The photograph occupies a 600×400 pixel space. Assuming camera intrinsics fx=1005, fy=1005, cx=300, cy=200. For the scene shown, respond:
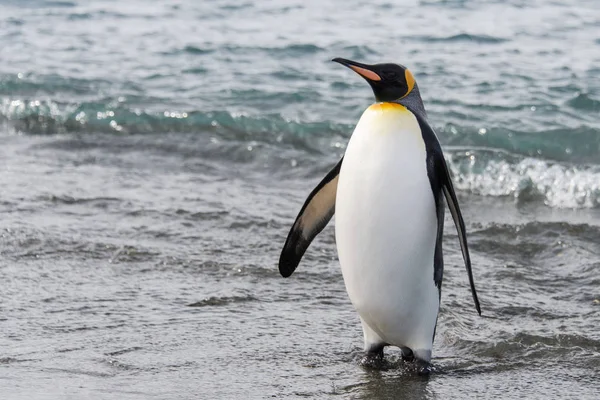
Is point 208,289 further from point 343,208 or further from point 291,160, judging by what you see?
point 291,160

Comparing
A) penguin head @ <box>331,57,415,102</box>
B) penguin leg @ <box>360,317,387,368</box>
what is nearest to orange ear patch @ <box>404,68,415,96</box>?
penguin head @ <box>331,57,415,102</box>

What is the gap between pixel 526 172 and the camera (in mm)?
7363

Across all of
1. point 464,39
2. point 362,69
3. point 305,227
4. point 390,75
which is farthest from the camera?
point 464,39

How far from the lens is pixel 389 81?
3713 mm

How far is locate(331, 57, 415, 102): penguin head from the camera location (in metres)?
3.66

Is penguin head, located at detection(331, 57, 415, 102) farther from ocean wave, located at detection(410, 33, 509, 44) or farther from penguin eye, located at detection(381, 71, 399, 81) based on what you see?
ocean wave, located at detection(410, 33, 509, 44)

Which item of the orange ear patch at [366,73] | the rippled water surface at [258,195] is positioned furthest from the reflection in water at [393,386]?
the orange ear patch at [366,73]

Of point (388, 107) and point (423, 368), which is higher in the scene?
point (388, 107)

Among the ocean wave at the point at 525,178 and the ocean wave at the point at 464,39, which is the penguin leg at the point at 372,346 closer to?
the ocean wave at the point at 525,178

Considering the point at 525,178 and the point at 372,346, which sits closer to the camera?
the point at 372,346

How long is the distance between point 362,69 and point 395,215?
0.53 m

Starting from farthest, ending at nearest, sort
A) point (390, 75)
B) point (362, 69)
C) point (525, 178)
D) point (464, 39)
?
point (464, 39), point (525, 178), point (390, 75), point (362, 69)

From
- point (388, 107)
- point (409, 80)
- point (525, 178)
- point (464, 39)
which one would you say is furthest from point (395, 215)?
point (464, 39)

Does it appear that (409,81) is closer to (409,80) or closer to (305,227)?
(409,80)
